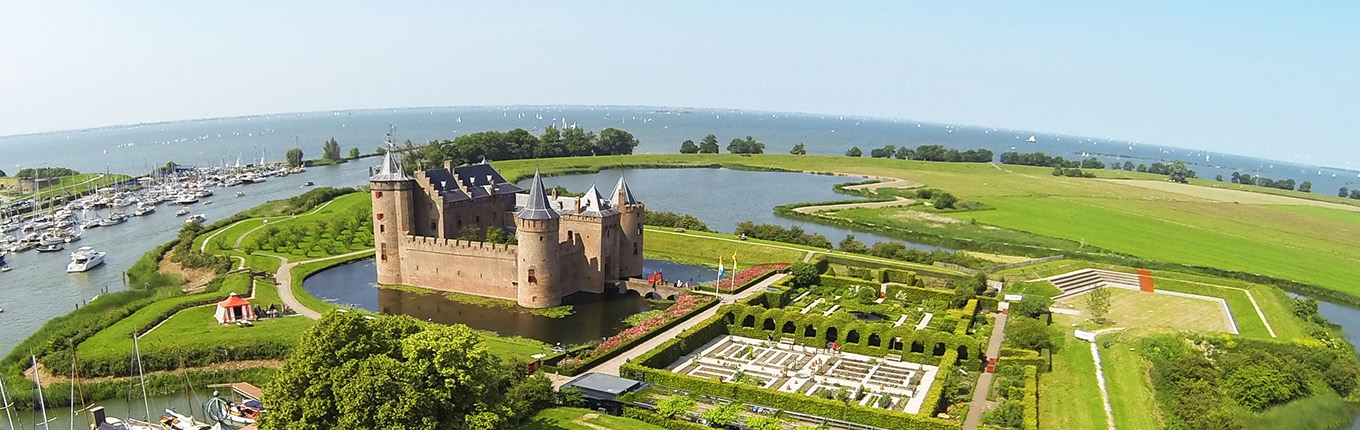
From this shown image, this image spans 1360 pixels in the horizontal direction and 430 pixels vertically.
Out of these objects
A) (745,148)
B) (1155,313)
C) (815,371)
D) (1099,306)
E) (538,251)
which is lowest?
(1155,313)

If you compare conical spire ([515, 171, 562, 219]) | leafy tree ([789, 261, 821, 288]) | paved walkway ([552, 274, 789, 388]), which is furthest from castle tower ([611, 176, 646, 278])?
leafy tree ([789, 261, 821, 288])

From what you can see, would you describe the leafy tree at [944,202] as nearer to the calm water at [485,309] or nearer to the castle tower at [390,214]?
the calm water at [485,309]

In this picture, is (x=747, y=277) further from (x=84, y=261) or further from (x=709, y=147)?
(x=709, y=147)

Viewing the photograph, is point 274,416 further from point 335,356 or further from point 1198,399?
point 1198,399

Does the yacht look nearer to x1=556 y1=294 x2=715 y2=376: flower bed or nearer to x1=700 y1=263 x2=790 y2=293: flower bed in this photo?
x1=556 y1=294 x2=715 y2=376: flower bed

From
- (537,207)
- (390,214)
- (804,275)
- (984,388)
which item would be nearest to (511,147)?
(390,214)
